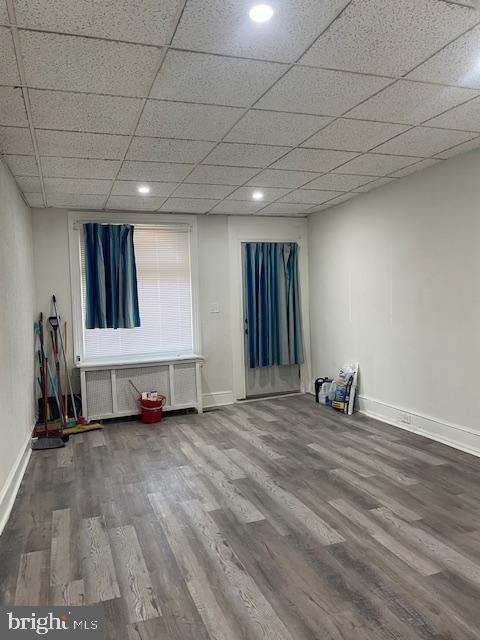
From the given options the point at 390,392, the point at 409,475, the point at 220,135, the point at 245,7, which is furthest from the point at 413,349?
the point at 245,7

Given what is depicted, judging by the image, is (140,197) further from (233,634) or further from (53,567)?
(233,634)

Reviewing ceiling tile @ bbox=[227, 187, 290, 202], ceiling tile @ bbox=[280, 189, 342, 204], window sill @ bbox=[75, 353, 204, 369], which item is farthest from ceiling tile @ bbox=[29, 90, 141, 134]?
window sill @ bbox=[75, 353, 204, 369]

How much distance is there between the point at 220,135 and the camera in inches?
124

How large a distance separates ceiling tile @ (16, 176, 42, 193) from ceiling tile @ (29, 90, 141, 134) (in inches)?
51.6

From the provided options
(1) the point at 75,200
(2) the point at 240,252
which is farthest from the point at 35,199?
(2) the point at 240,252

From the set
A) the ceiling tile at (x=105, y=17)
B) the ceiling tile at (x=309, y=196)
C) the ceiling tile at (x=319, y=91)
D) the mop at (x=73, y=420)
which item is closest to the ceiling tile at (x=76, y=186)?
the mop at (x=73, y=420)

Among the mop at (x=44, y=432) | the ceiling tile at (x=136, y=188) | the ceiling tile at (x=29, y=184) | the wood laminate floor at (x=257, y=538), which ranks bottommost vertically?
the wood laminate floor at (x=257, y=538)

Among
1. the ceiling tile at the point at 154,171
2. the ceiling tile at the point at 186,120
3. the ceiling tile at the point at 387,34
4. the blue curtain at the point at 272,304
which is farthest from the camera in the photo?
the blue curtain at the point at 272,304

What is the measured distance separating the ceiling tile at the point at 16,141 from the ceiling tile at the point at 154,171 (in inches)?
28.9

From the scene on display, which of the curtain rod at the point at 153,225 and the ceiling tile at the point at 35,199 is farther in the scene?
the curtain rod at the point at 153,225

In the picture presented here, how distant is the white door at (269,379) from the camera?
248 inches

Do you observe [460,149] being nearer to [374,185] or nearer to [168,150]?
[374,185]

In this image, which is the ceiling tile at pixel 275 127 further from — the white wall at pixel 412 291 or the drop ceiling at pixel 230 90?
the white wall at pixel 412 291

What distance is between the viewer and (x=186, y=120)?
2.88 m
